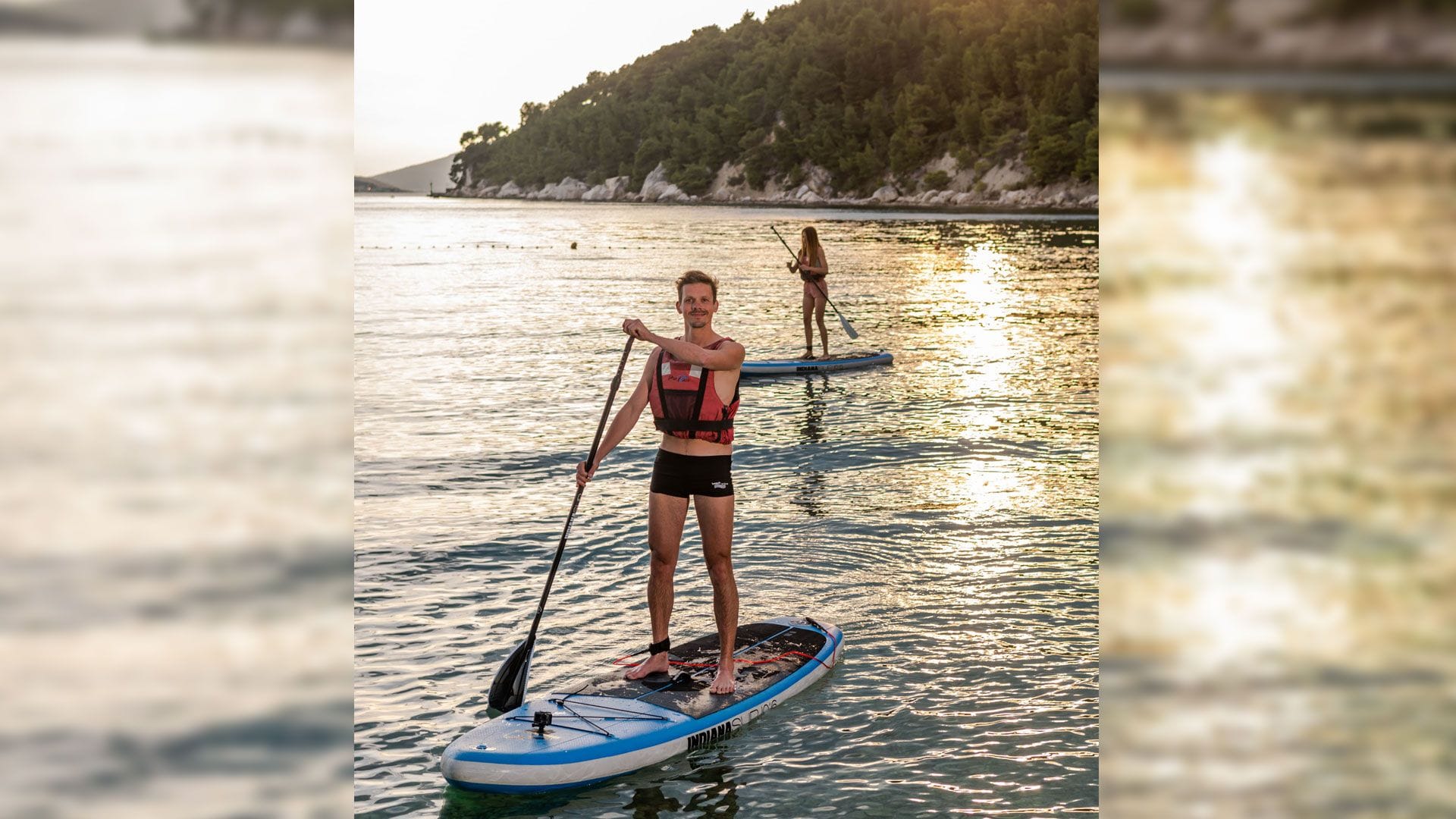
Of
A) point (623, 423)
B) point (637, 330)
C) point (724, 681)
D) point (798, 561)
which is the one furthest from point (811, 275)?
point (637, 330)

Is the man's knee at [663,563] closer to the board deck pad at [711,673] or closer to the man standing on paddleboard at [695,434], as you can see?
the man standing on paddleboard at [695,434]

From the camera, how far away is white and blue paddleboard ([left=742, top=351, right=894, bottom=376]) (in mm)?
20891

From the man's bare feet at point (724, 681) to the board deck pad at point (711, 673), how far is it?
0.12ft

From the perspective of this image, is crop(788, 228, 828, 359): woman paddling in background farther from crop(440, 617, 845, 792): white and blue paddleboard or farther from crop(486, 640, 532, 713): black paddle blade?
crop(486, 640, 532, 713): black paddle blade

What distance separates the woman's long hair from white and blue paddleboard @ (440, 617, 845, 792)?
40.9ft

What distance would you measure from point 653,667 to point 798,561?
3430mm
